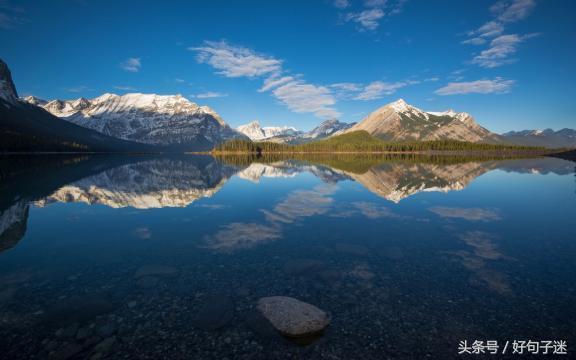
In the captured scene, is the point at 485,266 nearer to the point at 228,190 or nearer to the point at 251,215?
the point at 251,215

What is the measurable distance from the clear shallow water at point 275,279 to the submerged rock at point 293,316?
62cm

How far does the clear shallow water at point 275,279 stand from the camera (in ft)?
41.2

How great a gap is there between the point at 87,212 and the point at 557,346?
4528cm

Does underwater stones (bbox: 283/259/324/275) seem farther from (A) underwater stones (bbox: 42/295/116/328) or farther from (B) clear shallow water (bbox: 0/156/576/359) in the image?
(A) underwater stones (bbox: 42/295/116/328)

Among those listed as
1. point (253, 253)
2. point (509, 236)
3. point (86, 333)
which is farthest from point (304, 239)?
point (509, 236)

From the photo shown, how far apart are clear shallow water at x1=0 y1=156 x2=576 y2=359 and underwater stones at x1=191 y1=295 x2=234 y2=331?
0.08 m

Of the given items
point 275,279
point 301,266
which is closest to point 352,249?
point 301,266

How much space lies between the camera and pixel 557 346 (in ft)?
40.3

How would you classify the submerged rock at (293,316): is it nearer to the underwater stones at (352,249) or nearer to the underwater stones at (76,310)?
the underwater stones at (76,310)

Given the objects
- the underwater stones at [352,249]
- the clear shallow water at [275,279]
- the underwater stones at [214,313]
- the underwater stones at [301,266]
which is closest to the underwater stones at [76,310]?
the clear shallow water at [275,279]

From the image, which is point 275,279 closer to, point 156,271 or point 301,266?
point 301,266

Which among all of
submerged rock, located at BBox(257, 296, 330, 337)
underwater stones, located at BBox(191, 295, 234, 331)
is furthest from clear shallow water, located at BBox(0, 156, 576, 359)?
submerged rock, located at BBox(257, 296, 330, 337)

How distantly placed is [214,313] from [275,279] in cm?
475

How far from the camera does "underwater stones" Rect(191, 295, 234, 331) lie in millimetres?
13680
